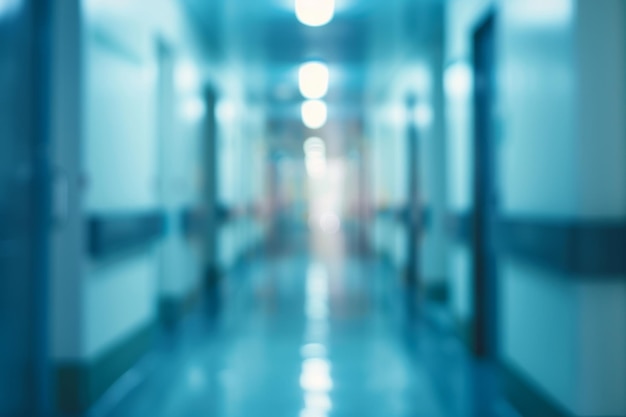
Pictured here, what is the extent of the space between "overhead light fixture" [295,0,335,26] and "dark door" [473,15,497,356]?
1.95 meters

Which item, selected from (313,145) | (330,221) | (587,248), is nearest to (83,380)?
(587,248)

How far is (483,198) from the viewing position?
4.90 m

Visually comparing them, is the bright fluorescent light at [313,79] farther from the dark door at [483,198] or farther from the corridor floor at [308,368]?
the dark door at [483,198]

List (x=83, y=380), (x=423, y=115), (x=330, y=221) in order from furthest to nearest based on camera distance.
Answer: (x=330, y=221) < (x=423, y=115) < (x=83, y=380)

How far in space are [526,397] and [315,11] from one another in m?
4.52

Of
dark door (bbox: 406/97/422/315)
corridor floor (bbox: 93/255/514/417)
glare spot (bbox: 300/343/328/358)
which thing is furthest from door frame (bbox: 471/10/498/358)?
dark door (bbox: 406/97/422/315)

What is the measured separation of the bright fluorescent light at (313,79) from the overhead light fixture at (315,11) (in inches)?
96.0

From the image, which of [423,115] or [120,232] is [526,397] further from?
[423,115]

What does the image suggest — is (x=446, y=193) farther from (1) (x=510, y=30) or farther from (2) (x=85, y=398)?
(2) (x=85, y=398)

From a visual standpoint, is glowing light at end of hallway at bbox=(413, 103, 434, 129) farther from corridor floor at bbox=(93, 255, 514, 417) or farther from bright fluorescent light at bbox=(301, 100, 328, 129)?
bright fluorescent light at bbox=(301, 100, 328, 129)

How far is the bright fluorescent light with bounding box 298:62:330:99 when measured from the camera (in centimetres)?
960

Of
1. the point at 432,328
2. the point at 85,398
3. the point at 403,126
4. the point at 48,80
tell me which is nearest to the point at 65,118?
the point at 48,80

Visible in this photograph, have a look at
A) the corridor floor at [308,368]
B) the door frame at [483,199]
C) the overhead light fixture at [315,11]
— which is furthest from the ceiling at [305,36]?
the corridor floor at [308,368]

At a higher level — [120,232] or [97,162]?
[97,162]
